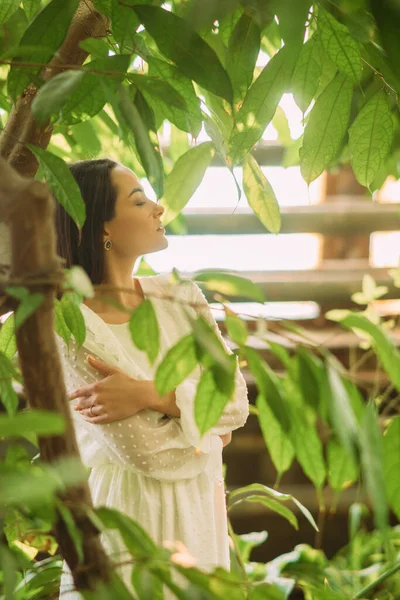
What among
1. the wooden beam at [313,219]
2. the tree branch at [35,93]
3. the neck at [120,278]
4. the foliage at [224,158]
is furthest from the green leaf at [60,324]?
the wooden beam at [313,219]

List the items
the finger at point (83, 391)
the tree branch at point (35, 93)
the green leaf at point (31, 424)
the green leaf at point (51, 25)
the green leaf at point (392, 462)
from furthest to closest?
the finger at point (83, 391) < the tree branch at point (35, 93) < the green leaf at point (51, 25) < the green leaf at point (392, 462) < the green leaf at point (31, 424)

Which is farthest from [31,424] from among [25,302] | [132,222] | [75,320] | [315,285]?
[315,285]

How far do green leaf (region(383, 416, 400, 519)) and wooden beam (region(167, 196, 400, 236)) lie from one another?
5.81ft

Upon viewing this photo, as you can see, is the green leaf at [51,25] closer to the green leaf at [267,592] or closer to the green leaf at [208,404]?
the green leaf at [208,404]

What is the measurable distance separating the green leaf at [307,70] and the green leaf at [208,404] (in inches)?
10.2

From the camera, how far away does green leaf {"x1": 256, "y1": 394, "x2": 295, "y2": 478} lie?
0.55 metres

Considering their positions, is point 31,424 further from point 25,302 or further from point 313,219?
point 313,219

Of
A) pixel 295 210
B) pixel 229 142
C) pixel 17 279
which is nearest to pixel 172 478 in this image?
pixel 229 142

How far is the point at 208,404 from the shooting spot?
542 mm

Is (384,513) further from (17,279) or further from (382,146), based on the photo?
(382,146)

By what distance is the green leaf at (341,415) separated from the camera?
1.34ft

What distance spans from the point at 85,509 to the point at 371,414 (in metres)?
0.18

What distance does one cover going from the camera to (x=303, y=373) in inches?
18.6

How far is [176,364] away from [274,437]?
10 centimetres
